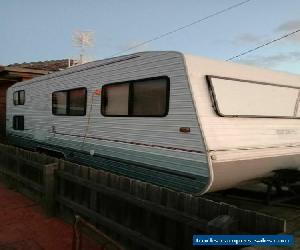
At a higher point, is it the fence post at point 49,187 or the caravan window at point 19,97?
the caravan window at point 19,97

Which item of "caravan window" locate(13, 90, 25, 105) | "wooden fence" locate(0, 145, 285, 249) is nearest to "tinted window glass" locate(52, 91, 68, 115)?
"wooden fence" locate(0, 145, 285, 249)

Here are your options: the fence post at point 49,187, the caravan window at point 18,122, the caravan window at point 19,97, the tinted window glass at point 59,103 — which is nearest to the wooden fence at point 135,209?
the fence post at point 49,187

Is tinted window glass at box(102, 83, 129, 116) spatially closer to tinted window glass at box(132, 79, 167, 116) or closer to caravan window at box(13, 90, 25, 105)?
tinted window glass at box(132, 79, 167, 116)

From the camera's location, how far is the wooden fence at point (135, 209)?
392 cm

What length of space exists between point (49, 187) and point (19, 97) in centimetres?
684

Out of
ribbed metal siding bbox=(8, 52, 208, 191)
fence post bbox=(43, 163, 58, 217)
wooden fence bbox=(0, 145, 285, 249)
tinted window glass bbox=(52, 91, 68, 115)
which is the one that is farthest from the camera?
tinted window glass bbox=(52, 91, 68, 115)

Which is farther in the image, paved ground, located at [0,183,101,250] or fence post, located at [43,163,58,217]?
fence post, located at [43,163,58,217]

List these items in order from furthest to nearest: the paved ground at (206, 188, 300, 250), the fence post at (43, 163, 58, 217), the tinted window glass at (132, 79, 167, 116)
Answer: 1. the fence post at (43, 163, 58, 217)
2. the tinted window glass at (132, 79, 167, 116)
3. the paved ground at (206, 188, 300, 250)

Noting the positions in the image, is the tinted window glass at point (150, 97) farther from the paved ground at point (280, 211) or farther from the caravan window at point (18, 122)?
the caravan window at point (18, 122)

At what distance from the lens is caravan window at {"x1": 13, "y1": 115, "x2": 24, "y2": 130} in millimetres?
12699

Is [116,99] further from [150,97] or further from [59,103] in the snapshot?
[59,103]

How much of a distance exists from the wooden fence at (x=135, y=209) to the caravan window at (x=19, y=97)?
5.19 m

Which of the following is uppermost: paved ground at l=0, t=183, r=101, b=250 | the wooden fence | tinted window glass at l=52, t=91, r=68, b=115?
tinted window glass at l=52, t=91, r=68, b=115

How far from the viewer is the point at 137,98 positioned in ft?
22.6
